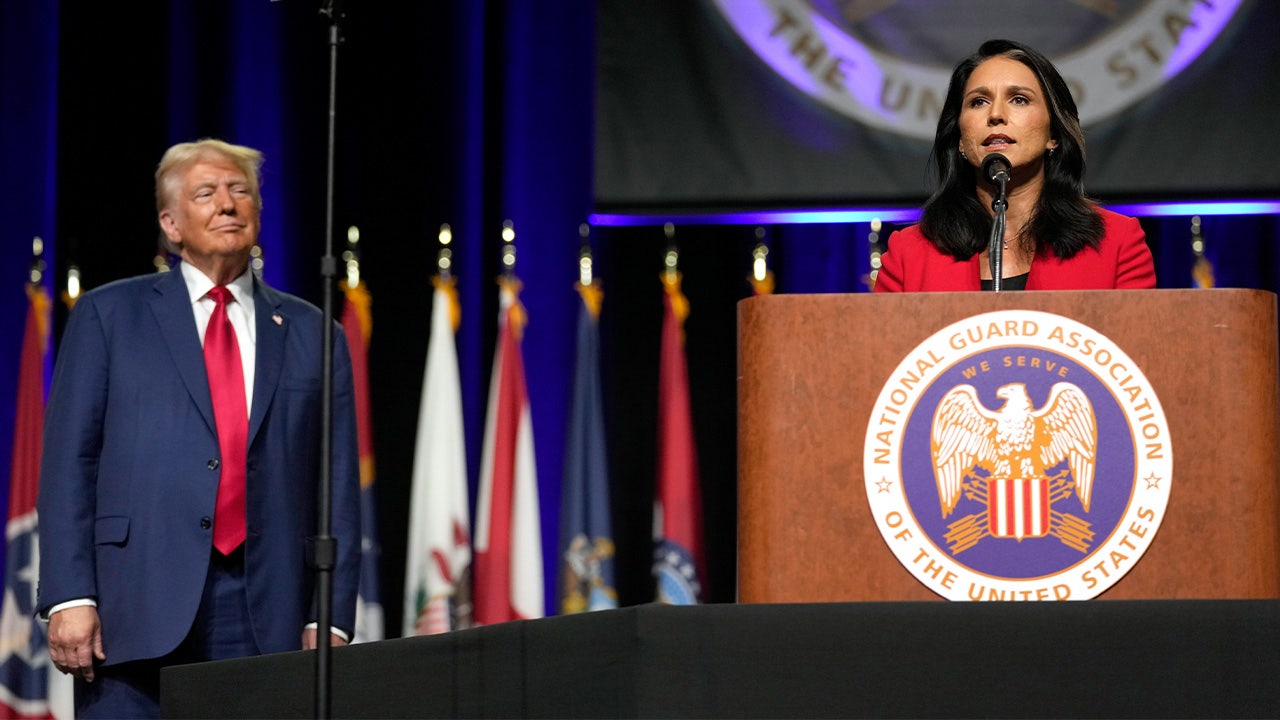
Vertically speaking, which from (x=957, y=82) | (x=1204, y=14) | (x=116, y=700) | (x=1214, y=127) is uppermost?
(x=1204, y=14)

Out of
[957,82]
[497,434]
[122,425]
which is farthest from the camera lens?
[497,434]

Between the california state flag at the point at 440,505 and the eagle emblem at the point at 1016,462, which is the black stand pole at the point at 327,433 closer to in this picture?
the eagle emblem at the point at 1016,462

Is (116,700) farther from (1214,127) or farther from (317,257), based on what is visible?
(1214,127)

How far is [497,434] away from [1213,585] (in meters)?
3.35

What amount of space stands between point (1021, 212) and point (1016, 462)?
72 centimetres

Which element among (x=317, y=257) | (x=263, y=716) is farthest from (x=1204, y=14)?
(x=263, y=716)

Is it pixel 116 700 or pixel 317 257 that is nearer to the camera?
pixel 116 700

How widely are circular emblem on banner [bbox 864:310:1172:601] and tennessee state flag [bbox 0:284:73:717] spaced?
364 cm

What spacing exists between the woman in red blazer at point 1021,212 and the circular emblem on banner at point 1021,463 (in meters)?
0.52

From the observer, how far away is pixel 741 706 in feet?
4.96

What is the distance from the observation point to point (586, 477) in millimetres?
4742

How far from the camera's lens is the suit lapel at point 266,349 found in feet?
8.55

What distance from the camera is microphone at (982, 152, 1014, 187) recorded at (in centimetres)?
202

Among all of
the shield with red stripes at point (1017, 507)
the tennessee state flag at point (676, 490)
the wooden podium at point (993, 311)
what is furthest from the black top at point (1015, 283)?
the tennessee state flag at point (676, 490)
